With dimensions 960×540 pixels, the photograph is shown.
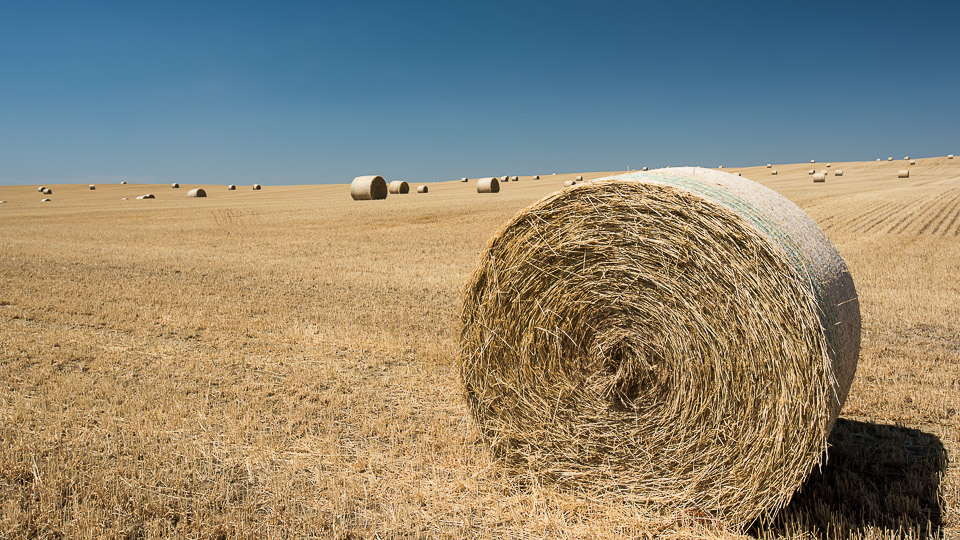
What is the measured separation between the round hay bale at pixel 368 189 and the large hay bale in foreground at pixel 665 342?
1057 inches

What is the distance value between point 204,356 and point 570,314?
4071 mm

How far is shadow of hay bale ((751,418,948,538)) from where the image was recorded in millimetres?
3215

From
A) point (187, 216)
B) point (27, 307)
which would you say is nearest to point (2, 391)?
point (27, 307)

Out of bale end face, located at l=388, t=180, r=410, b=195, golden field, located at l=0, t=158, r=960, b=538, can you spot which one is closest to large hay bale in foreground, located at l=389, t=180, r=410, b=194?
bale end face, located at l=388, t=180, r=410, b=195

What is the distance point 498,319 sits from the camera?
3955 mm

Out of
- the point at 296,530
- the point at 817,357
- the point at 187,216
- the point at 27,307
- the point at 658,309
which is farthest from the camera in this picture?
the point at 187,216

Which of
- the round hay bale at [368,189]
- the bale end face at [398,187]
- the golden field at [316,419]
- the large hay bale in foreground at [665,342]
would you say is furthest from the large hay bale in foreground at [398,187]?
the large hay bale in foreground at [665,342]

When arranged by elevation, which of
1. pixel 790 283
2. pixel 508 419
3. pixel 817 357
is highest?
pixel 790 283

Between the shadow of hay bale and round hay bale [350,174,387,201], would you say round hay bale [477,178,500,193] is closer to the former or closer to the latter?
round hay bale [350,174,387,201]

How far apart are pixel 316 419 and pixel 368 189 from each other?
2624cm

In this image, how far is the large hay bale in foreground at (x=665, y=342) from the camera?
3.11 meters

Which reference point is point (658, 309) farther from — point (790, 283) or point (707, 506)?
point (707, 506)

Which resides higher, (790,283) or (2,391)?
(790,283)

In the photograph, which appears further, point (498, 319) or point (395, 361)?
point (395, 361)
